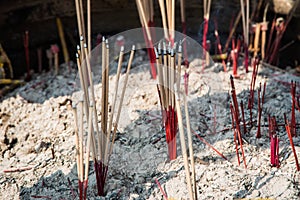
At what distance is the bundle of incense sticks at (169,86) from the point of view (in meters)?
1.69

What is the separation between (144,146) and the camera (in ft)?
6.48

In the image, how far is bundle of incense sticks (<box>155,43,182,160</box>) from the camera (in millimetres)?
1691

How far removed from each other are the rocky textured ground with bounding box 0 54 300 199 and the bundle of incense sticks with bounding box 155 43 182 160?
0.30 feet

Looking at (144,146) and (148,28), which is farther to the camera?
(148,28)

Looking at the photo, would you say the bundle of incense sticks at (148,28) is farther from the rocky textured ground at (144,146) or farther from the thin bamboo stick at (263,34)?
the thin bamboo stick at (263,34)

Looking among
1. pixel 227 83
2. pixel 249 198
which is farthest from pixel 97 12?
pixel 249 198

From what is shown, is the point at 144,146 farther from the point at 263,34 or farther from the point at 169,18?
the point at 263,34

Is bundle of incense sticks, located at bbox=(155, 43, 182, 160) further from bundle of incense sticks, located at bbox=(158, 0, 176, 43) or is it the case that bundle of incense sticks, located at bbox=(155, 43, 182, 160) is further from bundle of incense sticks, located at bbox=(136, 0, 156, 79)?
bundle of incense sticks, located at bbox=(136, 0, 156, 79)

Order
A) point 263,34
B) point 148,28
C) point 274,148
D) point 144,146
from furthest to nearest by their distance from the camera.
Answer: point 263,34 → point 148,28 → point 144,146 → point 274,148

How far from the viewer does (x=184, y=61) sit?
244cm

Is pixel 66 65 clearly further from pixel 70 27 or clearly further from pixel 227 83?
pixel 227 83

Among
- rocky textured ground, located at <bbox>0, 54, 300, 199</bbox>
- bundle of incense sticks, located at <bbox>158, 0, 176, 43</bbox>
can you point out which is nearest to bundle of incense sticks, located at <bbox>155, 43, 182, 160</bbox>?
rocky textured ground, located at <bbox>0, 54, 300, 199</bbox>

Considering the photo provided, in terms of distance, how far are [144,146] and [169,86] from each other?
0.33 metres

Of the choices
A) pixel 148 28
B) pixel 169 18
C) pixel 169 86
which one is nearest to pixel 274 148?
pixel 169 86
